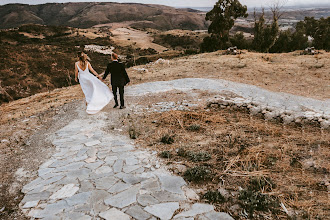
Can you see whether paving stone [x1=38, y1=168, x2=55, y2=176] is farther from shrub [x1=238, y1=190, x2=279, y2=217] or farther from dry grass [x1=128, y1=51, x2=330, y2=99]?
dry grass [x1=128, y1=51, x2=330, y2=99]

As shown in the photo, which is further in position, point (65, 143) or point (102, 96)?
point (102, 96)

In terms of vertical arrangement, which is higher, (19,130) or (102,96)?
(102,96)

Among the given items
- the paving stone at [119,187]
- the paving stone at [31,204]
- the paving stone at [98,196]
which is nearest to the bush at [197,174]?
the paving stone at [119,187]

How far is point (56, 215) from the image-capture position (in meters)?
3.41

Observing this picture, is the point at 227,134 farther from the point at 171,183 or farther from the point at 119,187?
the point at 119,187

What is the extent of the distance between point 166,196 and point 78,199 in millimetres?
1532

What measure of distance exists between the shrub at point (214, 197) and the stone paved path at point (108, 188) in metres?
0.17

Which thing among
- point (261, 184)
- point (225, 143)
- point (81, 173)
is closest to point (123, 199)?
point (81, 173)

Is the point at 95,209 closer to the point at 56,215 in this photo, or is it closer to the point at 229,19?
the point at 56,215

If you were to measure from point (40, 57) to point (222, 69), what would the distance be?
104ft

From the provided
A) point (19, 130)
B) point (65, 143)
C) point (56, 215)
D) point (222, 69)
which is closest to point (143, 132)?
point (65, 143)

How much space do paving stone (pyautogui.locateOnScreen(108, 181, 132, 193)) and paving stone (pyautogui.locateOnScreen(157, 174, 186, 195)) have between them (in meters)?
0.64

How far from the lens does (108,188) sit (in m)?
4.02

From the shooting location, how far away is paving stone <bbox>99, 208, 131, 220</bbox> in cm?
327
